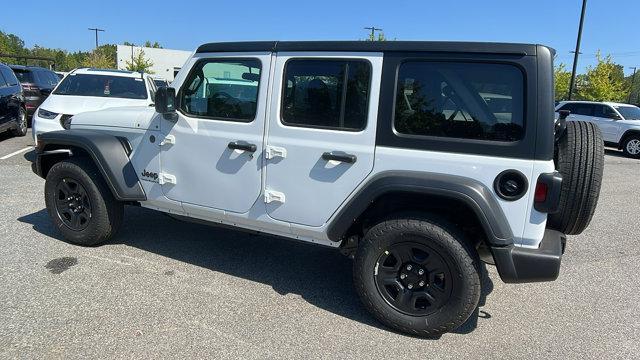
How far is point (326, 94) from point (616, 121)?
14.2 metres

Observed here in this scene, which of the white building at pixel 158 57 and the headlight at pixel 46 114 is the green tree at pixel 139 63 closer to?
the white building at pixel 158 57

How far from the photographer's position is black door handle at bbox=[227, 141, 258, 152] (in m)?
3.40

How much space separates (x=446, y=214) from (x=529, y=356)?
102 cm

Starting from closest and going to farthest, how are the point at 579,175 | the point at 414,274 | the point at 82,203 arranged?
the point at 579,175, the point at 414,274, the point at 82,203

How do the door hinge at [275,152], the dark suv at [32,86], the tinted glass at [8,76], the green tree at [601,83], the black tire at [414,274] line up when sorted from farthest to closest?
the green tree at [601,83], the dark suv at [32,86], the tinted glass at [8,76], the door hinge at [275,152], the black tire at [414,274]

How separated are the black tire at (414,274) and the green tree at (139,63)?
144ft

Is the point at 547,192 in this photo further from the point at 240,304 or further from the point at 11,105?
the point at 11,105

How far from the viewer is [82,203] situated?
4238 mm

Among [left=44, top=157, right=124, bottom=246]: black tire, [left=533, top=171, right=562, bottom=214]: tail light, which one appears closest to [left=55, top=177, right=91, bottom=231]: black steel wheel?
[left=44, top=157, right=124, bottom=246]: black tire

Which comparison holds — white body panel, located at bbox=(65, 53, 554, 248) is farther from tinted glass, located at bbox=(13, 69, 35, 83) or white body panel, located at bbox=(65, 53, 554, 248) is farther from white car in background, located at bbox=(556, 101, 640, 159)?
white car in background, located at bbox=(556, 101, 640, 159)

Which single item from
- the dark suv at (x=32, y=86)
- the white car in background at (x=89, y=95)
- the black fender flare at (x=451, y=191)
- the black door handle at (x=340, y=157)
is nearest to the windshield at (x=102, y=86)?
the white car in background at (x=89, y=95)

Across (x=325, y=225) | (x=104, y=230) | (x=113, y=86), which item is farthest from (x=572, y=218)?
(x=113, y=86)

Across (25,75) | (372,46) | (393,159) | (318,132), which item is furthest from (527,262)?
(25,75)

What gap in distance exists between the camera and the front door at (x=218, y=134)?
3.44 meters
